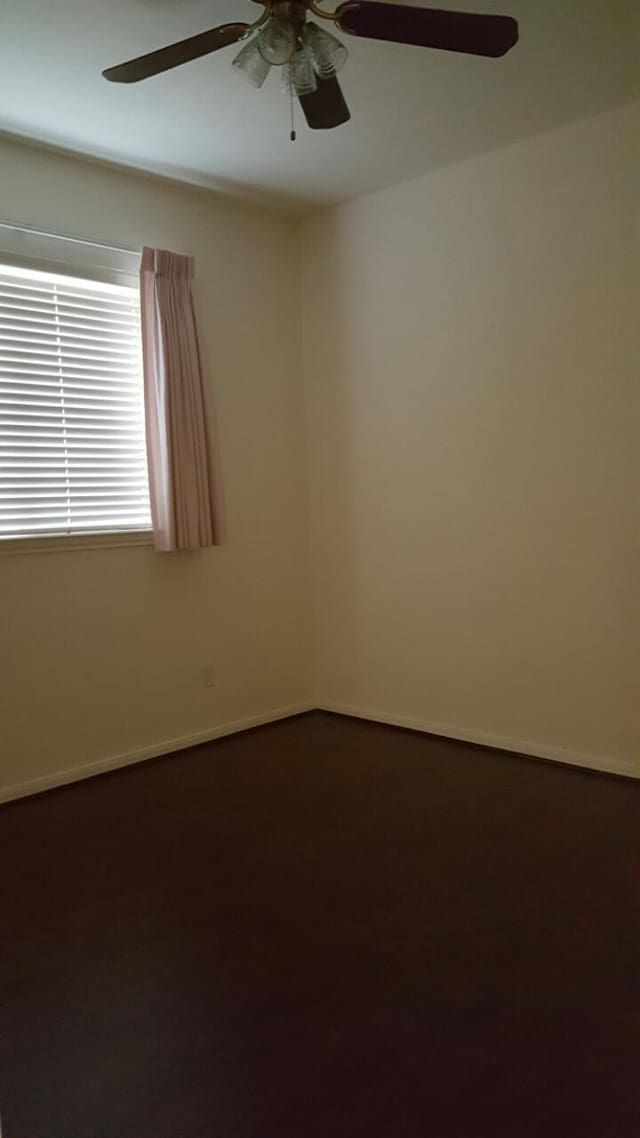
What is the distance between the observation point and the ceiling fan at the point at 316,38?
1.97 m

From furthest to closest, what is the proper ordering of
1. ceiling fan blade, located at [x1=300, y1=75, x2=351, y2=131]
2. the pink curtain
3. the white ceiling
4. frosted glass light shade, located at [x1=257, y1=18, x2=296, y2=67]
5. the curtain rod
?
the pink curtain
the curtain rod
the white ceiling
ceiling fan blade, located at [x1=300, y1=75, x2=351, y2=131]
frosted glass light shade, located at [x1=257, y1=18, x2=296, y2=67]

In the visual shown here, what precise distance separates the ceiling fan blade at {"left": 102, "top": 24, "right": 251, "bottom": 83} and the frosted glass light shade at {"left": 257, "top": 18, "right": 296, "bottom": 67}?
2.2 inches

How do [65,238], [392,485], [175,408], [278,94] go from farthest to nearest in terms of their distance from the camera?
[392,485], [175,408], [65,238], [278,94]

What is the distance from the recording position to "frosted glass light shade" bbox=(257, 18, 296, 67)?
2111 mm

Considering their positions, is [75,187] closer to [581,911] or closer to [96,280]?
[96,280]

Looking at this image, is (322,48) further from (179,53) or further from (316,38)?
(179,53)

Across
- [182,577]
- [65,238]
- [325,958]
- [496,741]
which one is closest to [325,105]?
[65,238]

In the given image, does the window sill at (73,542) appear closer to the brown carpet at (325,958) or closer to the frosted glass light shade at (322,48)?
the brown carpet at (325,958)

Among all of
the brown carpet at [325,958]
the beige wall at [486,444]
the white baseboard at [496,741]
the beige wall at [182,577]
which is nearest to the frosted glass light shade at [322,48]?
the beige wall at [486,444]

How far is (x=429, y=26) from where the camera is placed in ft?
6.58

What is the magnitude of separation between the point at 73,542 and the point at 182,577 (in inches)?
25.2

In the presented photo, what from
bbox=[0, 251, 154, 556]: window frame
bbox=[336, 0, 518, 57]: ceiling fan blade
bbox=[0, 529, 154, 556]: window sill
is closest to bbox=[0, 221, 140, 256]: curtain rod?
bbox=[0, 251, 154, 556]: window frame

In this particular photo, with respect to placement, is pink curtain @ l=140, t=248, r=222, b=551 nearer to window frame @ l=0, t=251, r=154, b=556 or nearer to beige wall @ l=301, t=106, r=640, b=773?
window frame @ l=0, t=251, r=154, b=556

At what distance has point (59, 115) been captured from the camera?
3.12 meters
